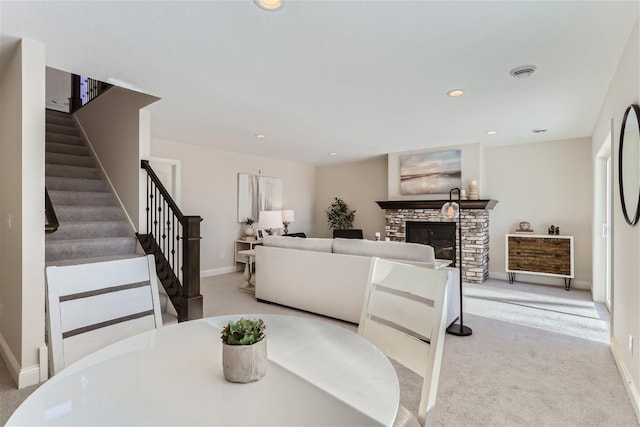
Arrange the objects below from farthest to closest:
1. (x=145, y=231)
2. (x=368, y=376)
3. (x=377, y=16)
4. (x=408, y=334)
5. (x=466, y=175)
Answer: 1. (x=466, y=175)
2. (x=145, y=231)
3. (x=377, y=16)
4. (x=408, y=334)
5. (x=368, y=376)

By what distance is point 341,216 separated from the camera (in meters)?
7.75

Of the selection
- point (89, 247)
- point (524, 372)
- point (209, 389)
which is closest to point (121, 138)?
point (89, 247)

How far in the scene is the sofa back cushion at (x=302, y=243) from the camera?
3848mm

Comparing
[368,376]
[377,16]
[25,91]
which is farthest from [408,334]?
[25,91]

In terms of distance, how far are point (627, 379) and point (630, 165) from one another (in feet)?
4.76

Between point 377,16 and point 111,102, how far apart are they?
3.84 metres

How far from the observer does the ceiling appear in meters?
1.97

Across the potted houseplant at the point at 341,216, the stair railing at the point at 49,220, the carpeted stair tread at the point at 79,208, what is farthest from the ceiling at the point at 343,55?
the potted houseplant at the point at 341,216

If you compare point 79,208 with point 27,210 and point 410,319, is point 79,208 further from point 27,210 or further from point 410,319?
point 410,319

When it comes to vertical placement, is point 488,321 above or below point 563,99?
below

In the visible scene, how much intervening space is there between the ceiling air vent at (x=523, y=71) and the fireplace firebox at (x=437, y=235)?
10.9 ft

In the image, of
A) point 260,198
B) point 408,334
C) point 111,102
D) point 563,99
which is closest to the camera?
point 408,334

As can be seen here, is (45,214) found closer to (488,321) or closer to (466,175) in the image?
(488,321)

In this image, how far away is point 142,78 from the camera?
2.96 metres
